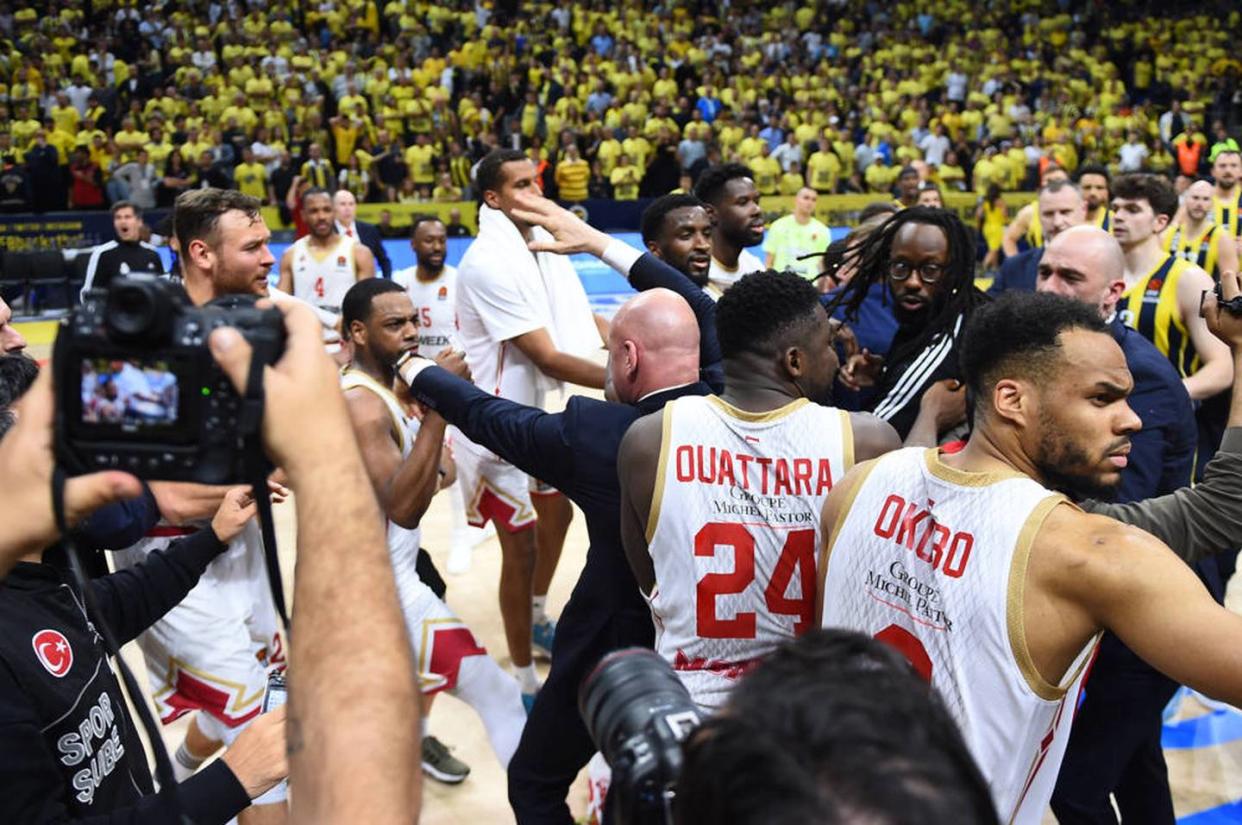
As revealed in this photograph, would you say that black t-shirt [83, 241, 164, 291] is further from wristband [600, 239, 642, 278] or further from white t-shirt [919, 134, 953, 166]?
white t-shirt [919, 134, 953, 166]

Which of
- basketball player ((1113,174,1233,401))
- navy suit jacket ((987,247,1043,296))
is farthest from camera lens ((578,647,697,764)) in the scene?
navy suit jacket ((987,247,1043,296))

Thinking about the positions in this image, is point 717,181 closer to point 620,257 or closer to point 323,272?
point 620,257

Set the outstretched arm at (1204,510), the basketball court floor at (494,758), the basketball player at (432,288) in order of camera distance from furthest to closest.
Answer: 1. the basketball player at (432,288)
2. the basketball court floor at (494,758)
3. the outstretched arm at (1204,510)

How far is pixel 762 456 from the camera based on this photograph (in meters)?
2.71

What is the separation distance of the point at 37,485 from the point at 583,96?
2102cm

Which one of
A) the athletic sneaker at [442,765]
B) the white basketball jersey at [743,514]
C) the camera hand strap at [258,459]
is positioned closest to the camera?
the camera hand strap at [258,459]

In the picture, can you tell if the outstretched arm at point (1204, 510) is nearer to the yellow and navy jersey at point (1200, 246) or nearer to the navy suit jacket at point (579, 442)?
the navy suit jacket at point (579, 442)

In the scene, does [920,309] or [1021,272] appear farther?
[1021,272]

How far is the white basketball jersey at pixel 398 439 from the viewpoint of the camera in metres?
3.82

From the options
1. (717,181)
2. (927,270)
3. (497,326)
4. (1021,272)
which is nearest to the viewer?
(927,270)

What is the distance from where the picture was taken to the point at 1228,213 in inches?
308

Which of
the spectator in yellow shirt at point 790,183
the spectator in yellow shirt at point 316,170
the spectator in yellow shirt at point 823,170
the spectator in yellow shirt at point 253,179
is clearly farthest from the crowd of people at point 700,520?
the spectator in yellow shirt at point 823,170

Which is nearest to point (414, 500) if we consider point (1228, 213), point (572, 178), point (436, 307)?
point (436, 307)

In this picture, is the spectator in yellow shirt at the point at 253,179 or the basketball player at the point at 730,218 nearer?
the basketball player at the point at 730,218
